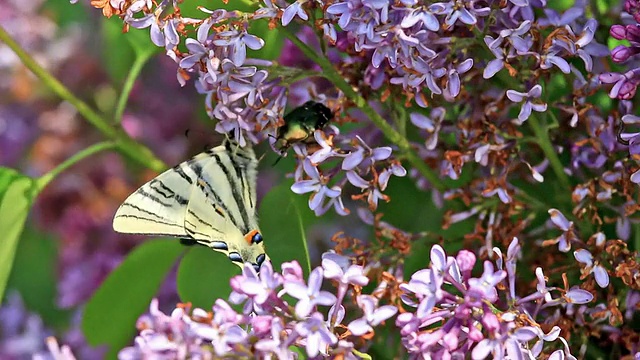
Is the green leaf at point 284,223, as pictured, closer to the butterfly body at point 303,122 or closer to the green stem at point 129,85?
the butterfly body at point 303,122

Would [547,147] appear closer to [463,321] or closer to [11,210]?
[463,321]

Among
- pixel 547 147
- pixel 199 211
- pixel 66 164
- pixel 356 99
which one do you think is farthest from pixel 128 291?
pixel 547 147

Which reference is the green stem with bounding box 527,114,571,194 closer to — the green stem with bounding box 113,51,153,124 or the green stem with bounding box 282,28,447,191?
the green stem with bounding box 282,28,447,191

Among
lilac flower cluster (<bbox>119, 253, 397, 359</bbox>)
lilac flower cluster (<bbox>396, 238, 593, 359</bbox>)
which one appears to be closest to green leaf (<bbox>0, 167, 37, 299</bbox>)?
lilac flower cluster (<bbox>119, 253, 397, 359</bbox>)

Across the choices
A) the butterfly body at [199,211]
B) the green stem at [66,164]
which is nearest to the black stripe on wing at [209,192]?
the butterfly body at [199,211]

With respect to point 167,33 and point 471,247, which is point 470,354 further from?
point 167,33

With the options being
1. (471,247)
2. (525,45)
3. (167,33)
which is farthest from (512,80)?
(167,33)
